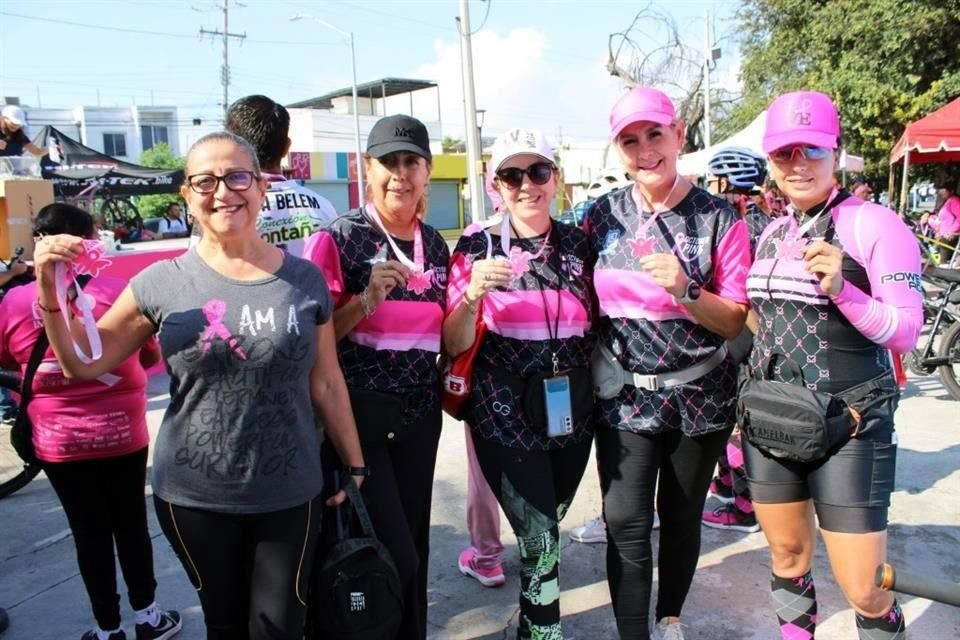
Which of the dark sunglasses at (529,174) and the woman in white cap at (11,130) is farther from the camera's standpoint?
the woman in white cap at (11,130)

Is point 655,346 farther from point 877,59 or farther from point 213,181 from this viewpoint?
point 877,59

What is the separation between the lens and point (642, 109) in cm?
242

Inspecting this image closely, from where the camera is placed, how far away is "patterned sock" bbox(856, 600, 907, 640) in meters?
2.23

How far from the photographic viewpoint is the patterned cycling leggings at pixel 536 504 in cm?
253

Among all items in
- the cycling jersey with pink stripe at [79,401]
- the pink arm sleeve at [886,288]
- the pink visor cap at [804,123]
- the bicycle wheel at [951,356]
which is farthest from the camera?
the bicycle wheel at [951,356]

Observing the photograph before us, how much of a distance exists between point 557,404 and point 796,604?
3.46 feet

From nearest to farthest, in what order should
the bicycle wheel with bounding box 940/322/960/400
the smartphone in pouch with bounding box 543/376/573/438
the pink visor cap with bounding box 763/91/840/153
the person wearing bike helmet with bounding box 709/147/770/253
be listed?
1. the pink visor cap with bounding box 763/91/840/153
2. the smartphone in pouch with bounding box 543/376/573/438
3. the person wearing bike helmet with bounding box 709/147/770/253
4. the bicycle wheel with bounding box 940/322/960/400

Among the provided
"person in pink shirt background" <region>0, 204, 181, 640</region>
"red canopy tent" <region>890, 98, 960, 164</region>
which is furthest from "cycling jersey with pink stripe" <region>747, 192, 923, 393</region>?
"red canopy tent" <region>890, 98, 960, 164</region>

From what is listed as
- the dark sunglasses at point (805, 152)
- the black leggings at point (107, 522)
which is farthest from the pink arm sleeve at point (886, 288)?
the black leggings at point (107, 522)

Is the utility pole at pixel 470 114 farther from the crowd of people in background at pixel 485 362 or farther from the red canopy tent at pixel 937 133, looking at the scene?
the crowd of people in background at pixel 485 362

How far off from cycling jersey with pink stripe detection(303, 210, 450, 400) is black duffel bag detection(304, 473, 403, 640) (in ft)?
1.79

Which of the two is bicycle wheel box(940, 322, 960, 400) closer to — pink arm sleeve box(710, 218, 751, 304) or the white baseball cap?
pink arm sleeve box(710, 218, 751, 304)

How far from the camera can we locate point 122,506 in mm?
2855

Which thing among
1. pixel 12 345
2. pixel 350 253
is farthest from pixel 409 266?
pixel 12 345
